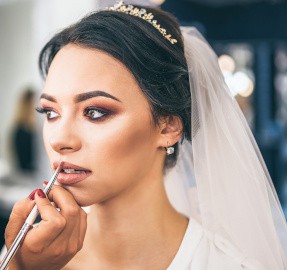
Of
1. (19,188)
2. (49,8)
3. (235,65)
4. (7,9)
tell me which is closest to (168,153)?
(49,8)

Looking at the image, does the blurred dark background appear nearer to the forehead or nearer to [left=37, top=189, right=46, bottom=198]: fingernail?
the forehead

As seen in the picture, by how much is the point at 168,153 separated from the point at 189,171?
1.02ft

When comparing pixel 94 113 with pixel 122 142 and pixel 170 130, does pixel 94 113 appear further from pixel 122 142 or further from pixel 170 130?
pixel 170 130

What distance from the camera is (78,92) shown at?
116 centimetres

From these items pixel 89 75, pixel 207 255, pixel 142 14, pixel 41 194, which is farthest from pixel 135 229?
pixel 142 14

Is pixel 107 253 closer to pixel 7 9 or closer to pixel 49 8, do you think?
pixel 49 8

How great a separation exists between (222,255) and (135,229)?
0.85 feet

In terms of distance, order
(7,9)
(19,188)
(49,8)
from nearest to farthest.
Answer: (49,8)
(19,188)
(7,9)

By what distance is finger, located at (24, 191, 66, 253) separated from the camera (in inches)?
40.1

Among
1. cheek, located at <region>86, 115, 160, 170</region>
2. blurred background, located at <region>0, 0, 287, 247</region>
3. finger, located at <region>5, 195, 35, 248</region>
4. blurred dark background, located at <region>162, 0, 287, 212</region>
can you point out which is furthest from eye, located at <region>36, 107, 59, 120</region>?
blurred dark background, located at <region>162, 0, 287, 212</region>

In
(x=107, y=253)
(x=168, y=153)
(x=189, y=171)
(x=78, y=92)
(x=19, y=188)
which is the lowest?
(x=19, y=188)

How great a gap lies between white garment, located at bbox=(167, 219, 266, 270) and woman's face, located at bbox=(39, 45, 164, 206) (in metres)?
0.28

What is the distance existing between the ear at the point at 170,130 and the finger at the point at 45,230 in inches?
16.0

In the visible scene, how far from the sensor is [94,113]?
1175mm
